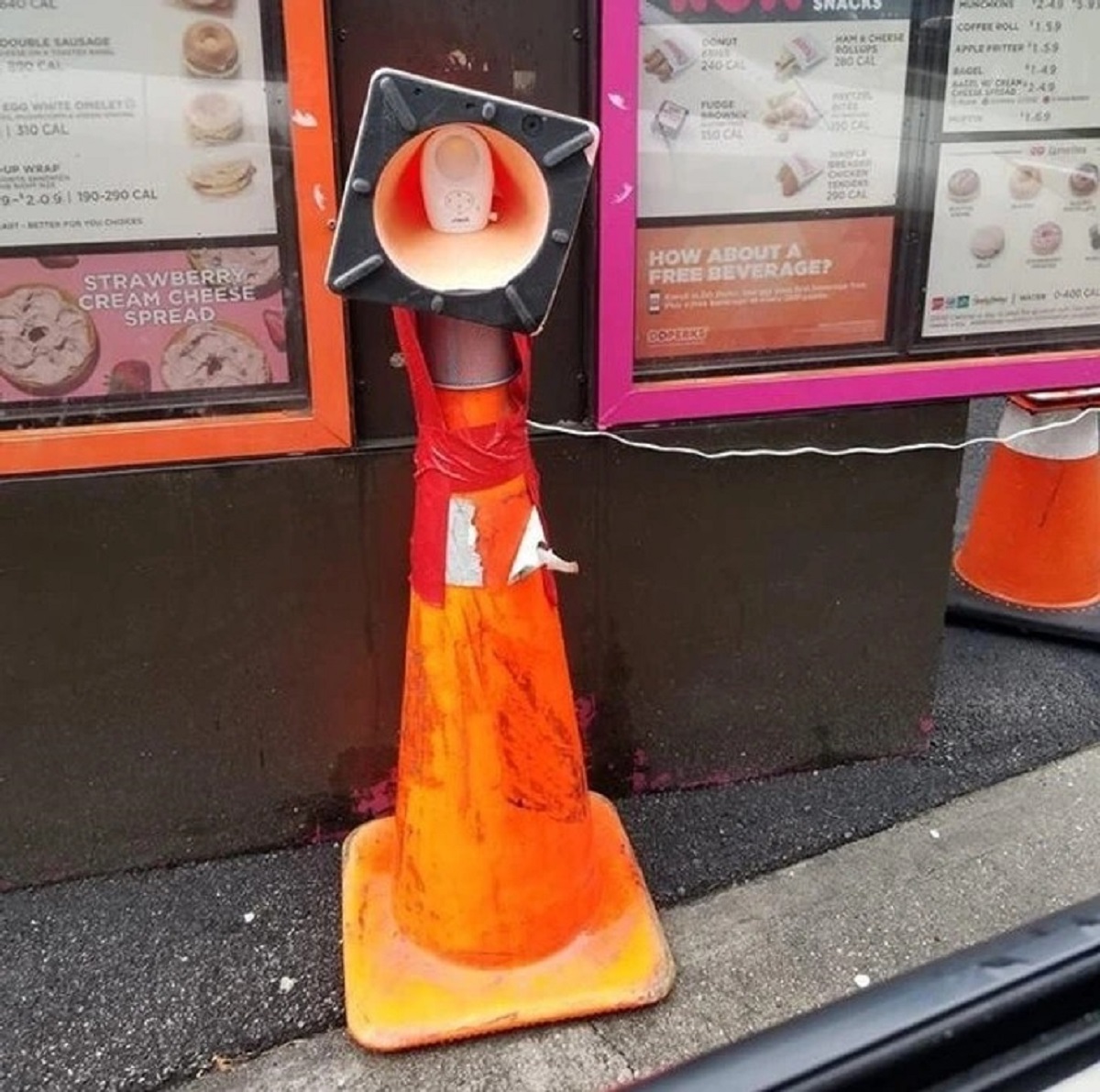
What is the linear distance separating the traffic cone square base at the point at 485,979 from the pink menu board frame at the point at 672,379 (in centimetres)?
106

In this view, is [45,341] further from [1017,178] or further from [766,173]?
[1017,178]

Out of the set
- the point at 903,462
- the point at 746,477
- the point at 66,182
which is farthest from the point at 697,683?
the point at 66,182

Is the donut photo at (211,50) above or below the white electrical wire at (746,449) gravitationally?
above

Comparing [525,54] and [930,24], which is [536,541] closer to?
[525,54]

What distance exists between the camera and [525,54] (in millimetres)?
2311

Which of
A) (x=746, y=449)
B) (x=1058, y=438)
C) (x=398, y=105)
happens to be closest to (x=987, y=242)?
(x=746, y=449)

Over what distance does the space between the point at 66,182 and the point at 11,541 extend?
73cm

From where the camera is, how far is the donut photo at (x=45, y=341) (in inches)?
88.9

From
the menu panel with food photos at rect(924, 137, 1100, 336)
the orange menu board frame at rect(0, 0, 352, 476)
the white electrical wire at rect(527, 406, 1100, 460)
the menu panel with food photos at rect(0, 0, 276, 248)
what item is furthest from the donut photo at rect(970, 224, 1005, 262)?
the menu panel with food photos at rect(0, 0, 276, 248)

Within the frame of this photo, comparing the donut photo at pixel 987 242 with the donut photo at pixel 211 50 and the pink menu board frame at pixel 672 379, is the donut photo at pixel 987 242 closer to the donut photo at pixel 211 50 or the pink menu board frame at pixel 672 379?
the pink menu board frame at pixel 672 379

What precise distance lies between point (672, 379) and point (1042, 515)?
1771 millimetres

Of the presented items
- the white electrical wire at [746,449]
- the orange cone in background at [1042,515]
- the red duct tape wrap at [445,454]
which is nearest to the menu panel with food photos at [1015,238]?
the white electrical wire at [746,449]

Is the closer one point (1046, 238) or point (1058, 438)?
point (1046, 238)

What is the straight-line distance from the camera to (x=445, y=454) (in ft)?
6.77
